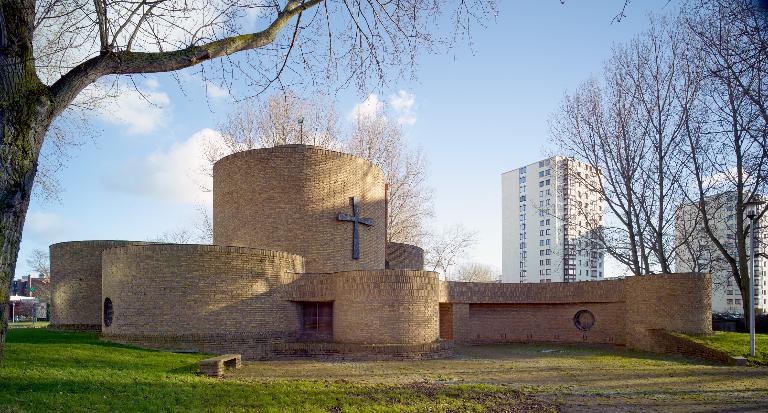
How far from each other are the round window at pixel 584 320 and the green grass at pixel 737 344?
188 inches

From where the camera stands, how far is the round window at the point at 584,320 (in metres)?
24.1

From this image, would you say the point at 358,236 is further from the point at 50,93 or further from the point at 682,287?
the point at 50,93

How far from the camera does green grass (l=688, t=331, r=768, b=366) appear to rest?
679 inches

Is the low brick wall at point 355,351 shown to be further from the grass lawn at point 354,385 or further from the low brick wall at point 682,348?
the low brick wall at point 682,348

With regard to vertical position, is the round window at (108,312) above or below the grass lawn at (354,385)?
above

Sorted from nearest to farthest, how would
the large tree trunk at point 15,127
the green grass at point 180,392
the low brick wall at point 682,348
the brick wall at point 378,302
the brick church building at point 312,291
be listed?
the large tree trunk at point 15,127, the green grass at point 180,392, the brick church building at point 312,291, the low brick wall at point 682,348, the brick wall at point 378,302

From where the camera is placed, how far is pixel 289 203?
20.9m

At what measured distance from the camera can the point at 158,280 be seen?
1662 cm

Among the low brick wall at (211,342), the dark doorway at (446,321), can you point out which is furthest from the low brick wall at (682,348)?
the low brick wall at (211,342)

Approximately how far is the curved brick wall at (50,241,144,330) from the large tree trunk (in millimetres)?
16789

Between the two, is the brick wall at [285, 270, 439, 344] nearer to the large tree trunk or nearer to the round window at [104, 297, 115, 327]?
the round window at [104, 297, 115, 327]

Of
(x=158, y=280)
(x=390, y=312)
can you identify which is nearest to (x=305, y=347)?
(x=390, y=312)

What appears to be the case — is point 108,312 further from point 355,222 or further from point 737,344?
point 737,344

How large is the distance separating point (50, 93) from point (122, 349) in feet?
31.6
